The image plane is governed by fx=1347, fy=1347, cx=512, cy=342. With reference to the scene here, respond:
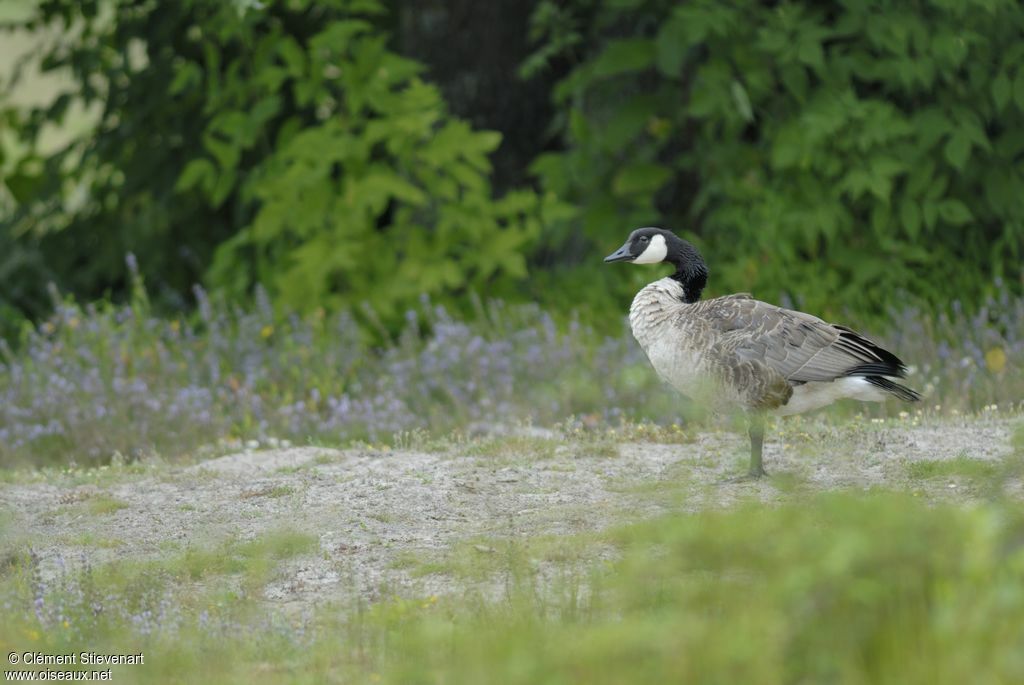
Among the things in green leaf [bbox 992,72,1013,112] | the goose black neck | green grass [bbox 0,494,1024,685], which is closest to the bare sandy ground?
green grass [bbox 0,494,1024,685]

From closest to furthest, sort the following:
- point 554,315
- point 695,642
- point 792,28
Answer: point 695,642 < point 792,28 < point 554,315

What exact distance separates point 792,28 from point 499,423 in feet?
10.5

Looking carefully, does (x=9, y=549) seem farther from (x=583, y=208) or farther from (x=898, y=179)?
(x=898, y=179)

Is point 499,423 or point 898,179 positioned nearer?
point 499,423

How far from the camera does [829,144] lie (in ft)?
28.8

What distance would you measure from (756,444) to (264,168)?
5051 millimetres

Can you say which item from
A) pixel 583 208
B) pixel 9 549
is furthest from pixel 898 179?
pixel 9 549

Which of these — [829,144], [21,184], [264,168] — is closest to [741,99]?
[829,144]

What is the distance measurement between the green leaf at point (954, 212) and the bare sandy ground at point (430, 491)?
83.2 inches

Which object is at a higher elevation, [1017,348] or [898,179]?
[898,179]

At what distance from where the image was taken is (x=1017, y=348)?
26.1ft

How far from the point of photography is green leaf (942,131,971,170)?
825 centimetres

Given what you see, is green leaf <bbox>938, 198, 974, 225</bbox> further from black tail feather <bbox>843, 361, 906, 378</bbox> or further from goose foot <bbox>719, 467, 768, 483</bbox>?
goose foot <bbox>719, 467, 768, 483</bbox>

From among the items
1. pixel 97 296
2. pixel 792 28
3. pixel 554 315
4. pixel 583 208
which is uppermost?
pixel 792 28
